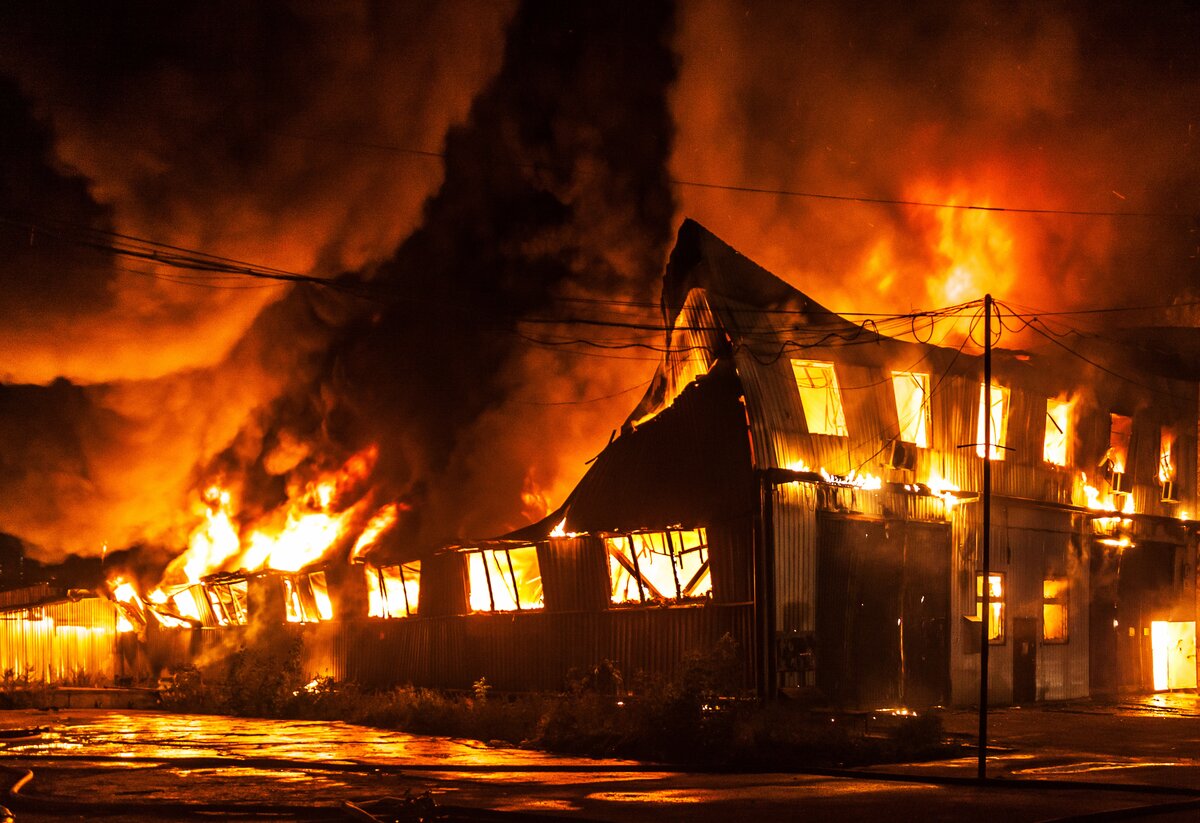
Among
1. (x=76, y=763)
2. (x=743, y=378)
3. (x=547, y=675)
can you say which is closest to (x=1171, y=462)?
(x=743, y=378)

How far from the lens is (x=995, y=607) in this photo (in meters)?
26.2

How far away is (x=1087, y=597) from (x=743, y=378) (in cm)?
1259

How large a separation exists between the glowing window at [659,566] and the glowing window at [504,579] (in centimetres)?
246

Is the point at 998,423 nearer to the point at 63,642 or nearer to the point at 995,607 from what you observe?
the point at 995,607

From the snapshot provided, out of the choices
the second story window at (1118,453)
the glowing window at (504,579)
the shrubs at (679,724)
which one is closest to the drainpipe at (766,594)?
the shrubs at (679,724)

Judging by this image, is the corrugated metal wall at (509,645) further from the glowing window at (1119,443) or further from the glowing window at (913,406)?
the glowing window at (1119,443)

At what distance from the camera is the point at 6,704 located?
30469 millimetres

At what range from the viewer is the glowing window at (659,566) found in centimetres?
2219

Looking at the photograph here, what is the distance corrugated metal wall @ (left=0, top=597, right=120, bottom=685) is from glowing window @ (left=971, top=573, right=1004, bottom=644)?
2644cm

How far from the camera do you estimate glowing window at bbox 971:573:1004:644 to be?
25705 millimetres

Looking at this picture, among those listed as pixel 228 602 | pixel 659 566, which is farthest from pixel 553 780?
pixel 228 602

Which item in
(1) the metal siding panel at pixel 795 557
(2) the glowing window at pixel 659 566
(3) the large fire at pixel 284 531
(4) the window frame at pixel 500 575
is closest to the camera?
(1) the metal siding panel at pixel 795 557

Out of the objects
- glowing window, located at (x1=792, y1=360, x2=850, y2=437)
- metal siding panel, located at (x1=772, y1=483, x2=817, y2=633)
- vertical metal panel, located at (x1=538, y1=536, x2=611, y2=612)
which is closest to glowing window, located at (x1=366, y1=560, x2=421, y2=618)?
vertical metal panel, located at (x1=538, y1=536, x2=611, y2=612)

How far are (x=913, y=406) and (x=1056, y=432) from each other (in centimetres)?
553
